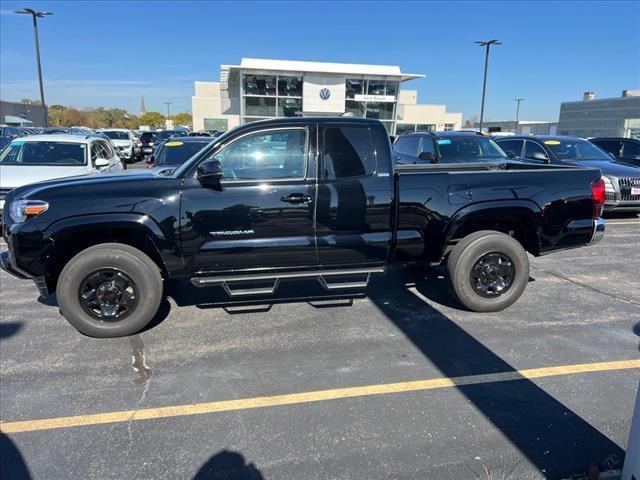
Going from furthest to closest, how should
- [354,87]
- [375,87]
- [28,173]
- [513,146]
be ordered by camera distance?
[375,87]
[354,87]
[513,146]
[28,173]

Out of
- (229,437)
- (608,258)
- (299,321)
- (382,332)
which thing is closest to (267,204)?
(299,321)

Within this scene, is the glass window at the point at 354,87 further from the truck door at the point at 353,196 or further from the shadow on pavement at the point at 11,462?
the shadow on pavement at the point at 11,462

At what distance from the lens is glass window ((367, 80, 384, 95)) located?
131 feet

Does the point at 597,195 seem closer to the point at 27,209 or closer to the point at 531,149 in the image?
the point at 27,209

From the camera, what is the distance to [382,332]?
435 centimetres

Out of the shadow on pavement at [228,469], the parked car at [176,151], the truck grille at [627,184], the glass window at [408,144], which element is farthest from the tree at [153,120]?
the shadow on pavement at [228,469]

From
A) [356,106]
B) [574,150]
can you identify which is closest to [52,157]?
[574,150]

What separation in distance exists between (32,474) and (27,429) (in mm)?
499

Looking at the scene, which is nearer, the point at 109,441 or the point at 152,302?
the point at 109,441

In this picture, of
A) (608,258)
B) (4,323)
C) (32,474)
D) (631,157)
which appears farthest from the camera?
(631,157)

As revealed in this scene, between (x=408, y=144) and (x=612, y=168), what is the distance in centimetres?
443

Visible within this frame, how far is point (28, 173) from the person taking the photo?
8.66m

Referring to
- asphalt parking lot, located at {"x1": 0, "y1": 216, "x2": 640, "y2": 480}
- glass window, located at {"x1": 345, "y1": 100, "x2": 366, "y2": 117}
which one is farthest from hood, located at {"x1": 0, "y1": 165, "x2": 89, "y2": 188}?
glass window, located at {"x1": 345, "y1": 100, "x2": 366, "y2": 117}

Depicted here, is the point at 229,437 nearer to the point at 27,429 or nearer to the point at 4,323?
the point at 27,429
